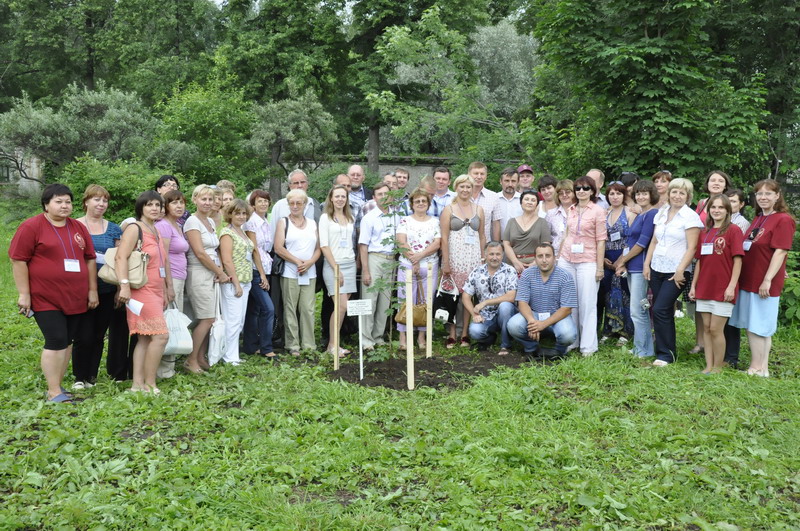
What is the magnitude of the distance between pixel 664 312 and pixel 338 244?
346 cm

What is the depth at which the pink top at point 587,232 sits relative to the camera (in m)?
7.37

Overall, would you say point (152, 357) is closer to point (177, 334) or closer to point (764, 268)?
point (177, 334)

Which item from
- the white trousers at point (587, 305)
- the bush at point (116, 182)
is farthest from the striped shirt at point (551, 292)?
the bush at point (116, 182)

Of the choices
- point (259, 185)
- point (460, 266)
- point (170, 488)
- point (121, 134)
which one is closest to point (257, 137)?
point (259, 185)

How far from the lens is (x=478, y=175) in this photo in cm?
804

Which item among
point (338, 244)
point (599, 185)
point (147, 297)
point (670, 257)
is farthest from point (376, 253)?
point (670, 257)

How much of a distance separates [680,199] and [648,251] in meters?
0.63

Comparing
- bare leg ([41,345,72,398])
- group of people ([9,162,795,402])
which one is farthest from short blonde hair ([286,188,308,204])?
bare leg ([41,345,72,398])

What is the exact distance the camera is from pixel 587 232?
24.3 feet

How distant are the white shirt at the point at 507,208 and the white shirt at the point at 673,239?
1769 mm

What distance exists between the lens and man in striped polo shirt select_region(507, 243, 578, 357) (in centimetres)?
717

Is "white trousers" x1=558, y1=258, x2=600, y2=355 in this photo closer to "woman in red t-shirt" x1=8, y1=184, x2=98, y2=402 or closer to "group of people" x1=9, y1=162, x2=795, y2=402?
"group of people" x1=9, y1=162, x2=795, y2=402

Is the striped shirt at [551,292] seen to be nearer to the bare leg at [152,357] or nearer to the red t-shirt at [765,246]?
the red t-shirt at [765,246]

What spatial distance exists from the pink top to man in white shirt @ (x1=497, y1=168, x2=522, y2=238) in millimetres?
892
